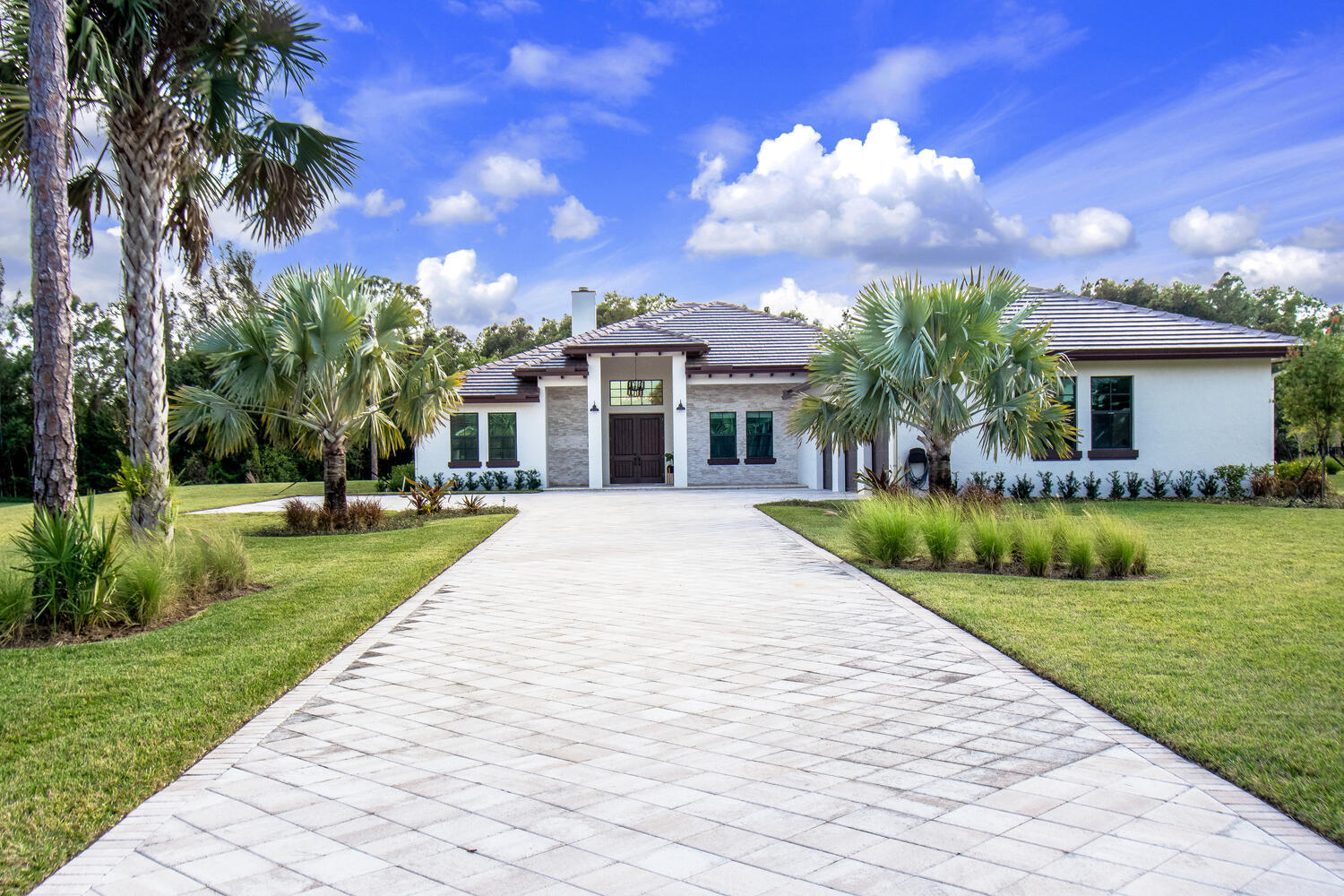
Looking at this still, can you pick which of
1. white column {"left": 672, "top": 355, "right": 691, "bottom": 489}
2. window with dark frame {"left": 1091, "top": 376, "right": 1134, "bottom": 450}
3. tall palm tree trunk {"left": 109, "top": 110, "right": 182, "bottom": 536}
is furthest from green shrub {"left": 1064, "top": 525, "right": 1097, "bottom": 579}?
white column {"left": 672, "top": 355, "right": 691, "bottom": 489}

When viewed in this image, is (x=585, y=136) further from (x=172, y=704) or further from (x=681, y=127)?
(x=172, y=704)

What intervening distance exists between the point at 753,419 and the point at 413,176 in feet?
40.2

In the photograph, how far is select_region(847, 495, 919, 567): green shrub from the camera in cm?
951

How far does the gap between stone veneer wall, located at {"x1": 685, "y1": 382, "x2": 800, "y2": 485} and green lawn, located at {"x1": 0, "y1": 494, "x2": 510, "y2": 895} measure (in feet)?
58.9

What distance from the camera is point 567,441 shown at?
88.9ft

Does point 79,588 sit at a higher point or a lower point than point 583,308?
lower

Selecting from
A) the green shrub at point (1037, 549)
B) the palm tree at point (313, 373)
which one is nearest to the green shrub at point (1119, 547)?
the green shrub at point (1037, 549)

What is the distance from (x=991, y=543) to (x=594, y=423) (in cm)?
1692

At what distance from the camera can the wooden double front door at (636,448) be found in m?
27.5

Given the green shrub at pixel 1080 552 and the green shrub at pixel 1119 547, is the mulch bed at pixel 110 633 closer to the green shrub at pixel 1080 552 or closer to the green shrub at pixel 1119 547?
the green shrub at pixel 1080 552

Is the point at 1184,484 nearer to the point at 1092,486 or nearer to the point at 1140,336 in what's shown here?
the point at 1092,486

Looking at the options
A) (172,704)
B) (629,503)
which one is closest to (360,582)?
(172,704)

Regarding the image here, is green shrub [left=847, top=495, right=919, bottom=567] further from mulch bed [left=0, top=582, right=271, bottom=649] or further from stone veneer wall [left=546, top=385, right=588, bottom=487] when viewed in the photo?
stone veneer wall [left=546, top=385, right=588, bottom=487]

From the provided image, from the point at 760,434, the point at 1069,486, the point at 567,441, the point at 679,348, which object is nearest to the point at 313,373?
the point at 679,348
